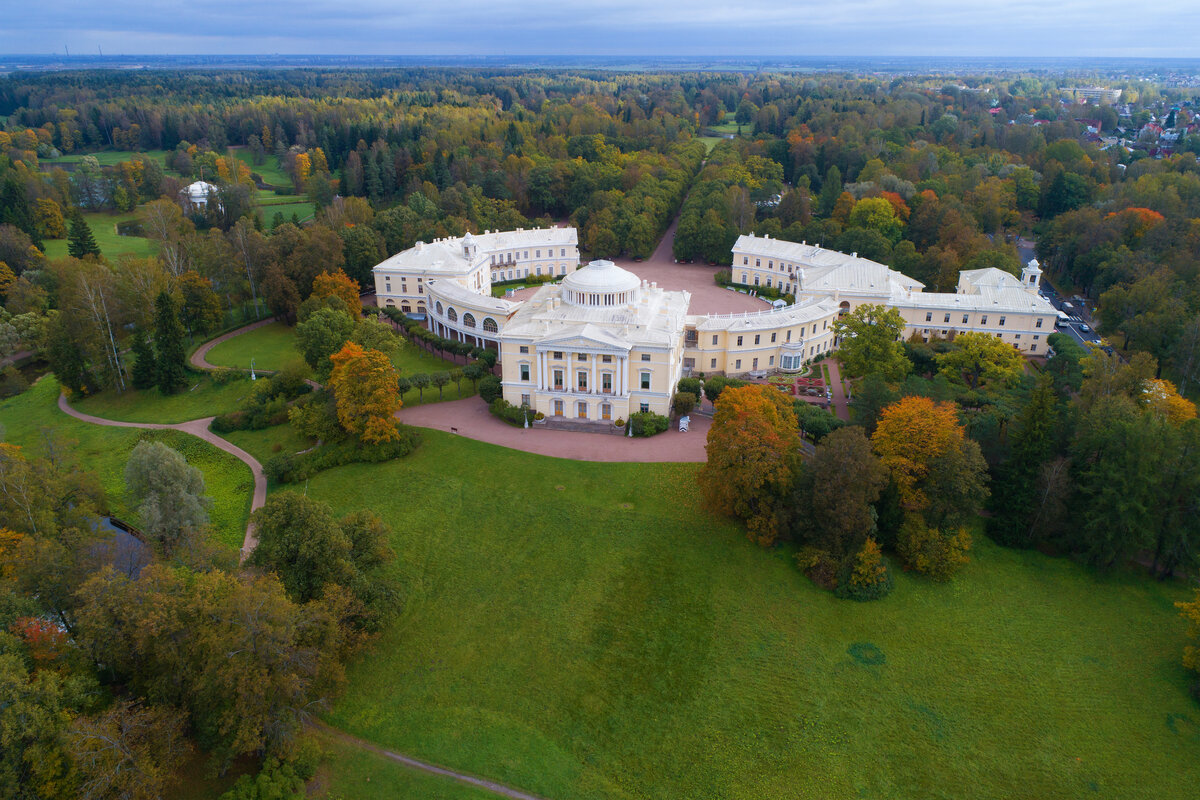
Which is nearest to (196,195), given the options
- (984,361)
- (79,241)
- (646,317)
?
(79,241)

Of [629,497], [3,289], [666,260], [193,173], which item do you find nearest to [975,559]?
[629,497]

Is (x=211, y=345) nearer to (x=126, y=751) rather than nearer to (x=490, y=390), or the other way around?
(x=490, y=390)

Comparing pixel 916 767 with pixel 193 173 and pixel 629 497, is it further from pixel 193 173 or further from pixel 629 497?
pixel 193 173

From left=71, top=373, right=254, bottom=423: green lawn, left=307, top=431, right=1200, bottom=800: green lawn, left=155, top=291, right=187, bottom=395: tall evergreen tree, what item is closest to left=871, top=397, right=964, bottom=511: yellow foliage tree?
left=307, top=431, right=1200, bottom=800: green lawn

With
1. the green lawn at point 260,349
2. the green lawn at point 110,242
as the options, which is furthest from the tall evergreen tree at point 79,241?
the green lawn at point 260,349

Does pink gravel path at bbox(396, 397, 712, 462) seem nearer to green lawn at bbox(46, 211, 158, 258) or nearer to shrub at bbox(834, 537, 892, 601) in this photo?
shrub at bbox(834, 537, 892, 601)

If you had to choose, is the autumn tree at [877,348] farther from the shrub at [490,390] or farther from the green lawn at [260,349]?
the green lawn at [260,349]
